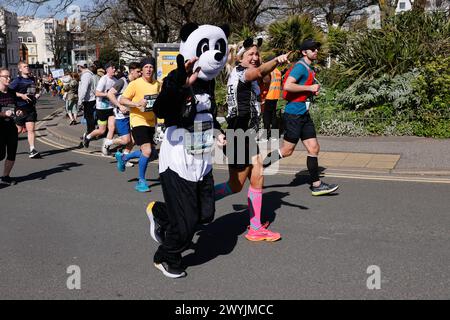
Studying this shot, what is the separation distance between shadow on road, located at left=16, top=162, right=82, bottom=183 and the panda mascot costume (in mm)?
4760

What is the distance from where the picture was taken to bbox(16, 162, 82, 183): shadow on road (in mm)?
8975

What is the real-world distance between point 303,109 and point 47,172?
15.0 ft

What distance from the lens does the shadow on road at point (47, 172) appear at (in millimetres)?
8975

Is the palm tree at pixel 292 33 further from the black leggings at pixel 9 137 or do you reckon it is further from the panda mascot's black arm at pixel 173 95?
the panda mascot's black arm at pixel 173 95

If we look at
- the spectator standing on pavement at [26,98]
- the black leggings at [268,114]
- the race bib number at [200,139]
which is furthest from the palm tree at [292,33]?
the race bib number at [200,139]

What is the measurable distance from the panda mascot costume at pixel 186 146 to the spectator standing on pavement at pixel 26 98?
615 centimetres

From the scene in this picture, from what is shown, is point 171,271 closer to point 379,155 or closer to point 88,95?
point 379,155

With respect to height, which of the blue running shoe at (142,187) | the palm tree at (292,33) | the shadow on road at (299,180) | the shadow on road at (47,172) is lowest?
the shadow on road at (47,172)

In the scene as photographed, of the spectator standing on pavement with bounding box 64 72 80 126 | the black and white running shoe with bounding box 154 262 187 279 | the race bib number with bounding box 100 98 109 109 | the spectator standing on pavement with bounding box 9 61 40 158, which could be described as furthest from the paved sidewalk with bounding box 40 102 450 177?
the spectator standing on pavement with bounding box 64 72 80 126

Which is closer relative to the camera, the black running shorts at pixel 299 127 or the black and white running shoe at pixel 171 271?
the black and white running shoe at pixel 171 271

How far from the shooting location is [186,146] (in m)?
4.59

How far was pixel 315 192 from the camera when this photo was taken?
23.7 ft

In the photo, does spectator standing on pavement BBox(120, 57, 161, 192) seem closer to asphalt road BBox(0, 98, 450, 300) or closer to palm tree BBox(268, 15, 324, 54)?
asphalt road BBox(0, 98, 450, 300)

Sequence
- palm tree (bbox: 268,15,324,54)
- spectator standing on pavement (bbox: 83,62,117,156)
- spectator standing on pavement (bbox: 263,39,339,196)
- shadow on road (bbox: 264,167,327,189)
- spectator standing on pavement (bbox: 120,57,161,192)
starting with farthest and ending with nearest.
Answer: palm tree (bbox: 268,15,324,54) < spectator standing on pavement (bbox: 83,62,117,156) < shadow on road (bbox: 264,167,327,189) < spectator standing on pavement (bbox: 120,57,161,192) < spectator standing on pavement (bbox: 263,39,339,196)
